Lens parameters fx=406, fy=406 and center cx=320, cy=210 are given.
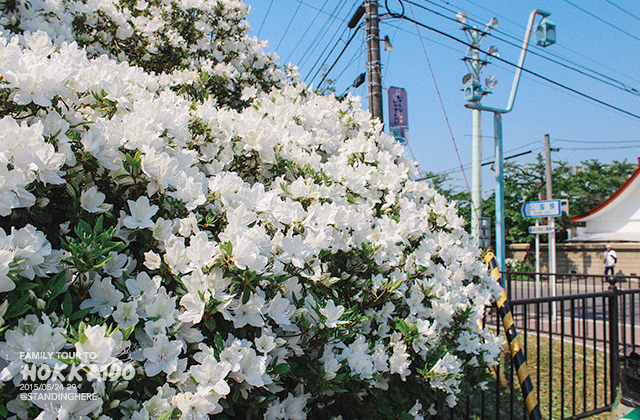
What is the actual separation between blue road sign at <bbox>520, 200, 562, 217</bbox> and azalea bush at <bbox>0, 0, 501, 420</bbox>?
792 centimetres

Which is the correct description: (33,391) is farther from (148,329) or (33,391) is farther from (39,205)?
(39,205)

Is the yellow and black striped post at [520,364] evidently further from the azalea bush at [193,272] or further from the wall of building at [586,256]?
the wall of building at [586,256]

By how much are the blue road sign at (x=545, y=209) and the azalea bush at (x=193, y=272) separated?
7916 millimetres

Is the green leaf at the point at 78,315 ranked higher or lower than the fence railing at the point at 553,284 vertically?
higher

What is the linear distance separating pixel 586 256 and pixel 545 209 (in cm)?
1783

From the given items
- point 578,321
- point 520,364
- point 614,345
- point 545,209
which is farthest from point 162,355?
point 545,209

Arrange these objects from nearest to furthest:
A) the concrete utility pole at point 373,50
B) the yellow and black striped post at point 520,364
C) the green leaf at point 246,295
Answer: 1. the green leaf at point 246,295
2. the yellow and black striped post at point 520,364
3. the concrete utility pole at point 373,50

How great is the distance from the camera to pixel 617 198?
84.9 feet

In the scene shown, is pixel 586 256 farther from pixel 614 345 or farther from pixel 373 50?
pixel 614 345

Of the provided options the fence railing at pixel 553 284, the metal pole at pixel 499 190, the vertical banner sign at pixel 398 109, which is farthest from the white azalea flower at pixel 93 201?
the metal pole at pixel 499 190

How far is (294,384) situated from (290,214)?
0.72m

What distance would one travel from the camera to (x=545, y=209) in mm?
9500

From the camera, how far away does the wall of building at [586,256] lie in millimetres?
21844

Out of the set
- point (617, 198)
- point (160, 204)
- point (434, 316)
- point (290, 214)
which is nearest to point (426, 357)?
point (434, 316)
